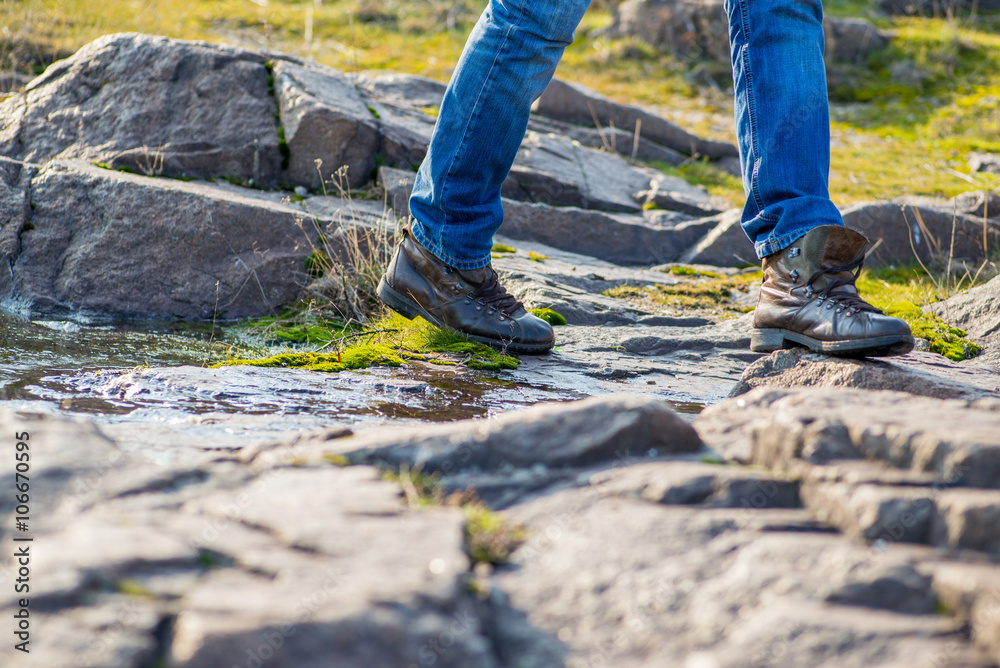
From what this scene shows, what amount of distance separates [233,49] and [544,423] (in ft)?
16.2

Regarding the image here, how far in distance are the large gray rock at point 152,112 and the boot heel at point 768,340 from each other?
11.5 ft

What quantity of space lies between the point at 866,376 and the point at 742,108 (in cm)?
107

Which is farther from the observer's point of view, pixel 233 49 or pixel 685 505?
pixel 233 49

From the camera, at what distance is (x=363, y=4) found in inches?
571

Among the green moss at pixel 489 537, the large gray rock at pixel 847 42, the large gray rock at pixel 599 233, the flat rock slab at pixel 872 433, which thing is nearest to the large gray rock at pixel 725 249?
the large gray rock at pixel 599 233

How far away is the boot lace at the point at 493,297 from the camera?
11.0 ft

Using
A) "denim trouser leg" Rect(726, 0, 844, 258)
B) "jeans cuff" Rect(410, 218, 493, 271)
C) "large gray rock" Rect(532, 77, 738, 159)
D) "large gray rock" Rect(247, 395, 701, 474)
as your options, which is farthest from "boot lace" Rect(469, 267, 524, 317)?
"large gray rock" Rect(532, 77, 738, 159)

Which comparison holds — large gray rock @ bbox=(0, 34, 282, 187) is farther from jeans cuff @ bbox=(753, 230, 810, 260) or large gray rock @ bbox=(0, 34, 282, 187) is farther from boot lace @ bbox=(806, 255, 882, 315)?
boot lace @ bbox=(806, 255, 882, 315)

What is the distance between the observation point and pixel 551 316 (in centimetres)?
397

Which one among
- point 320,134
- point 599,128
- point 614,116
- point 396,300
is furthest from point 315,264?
point 614,116

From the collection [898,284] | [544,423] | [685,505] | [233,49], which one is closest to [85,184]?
[233,49]

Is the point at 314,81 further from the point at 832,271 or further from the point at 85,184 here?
the point at 832,271

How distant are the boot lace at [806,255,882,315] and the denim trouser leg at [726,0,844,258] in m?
0.16

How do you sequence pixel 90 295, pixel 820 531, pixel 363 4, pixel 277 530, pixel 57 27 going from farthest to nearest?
pixel 363 4 < pixel 57 27 < pixel 90 295 < pixel 820 531 < pixel 277 530
